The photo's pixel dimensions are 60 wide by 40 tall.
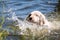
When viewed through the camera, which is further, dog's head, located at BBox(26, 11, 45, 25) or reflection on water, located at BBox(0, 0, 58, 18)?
reflection on water, located at BBox(0, 0, 58, 18)

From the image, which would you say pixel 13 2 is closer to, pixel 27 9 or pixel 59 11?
pixel 27 9

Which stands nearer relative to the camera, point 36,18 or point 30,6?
point 36,18

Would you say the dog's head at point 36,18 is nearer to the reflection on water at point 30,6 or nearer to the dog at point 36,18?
the dog at point 36,18

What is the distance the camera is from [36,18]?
16.3 ft

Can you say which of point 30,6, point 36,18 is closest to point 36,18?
point 36,18

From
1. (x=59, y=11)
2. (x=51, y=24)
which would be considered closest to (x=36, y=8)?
(x=59, y=11)

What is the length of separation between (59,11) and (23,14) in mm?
1264

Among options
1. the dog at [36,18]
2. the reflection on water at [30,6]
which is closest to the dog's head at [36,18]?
the dog at [36,18]

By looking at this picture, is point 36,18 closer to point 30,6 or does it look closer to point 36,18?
point 36,18

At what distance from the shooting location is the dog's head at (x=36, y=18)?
489cm

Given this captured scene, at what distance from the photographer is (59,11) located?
6.63 m

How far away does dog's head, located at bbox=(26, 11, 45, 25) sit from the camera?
16.0 feet

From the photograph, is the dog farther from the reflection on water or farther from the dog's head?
the reflection on water

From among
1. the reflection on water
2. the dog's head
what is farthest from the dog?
the reflection on water
